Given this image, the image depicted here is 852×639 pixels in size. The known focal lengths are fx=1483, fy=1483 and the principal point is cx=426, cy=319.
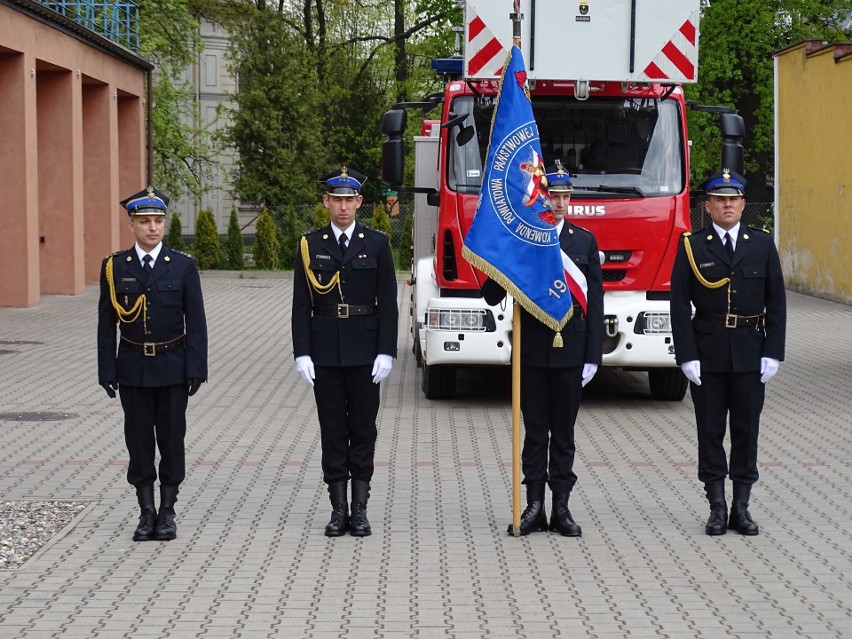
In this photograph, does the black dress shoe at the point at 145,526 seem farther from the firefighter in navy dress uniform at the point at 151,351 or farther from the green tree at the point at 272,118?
the green tree at the point at 272,118

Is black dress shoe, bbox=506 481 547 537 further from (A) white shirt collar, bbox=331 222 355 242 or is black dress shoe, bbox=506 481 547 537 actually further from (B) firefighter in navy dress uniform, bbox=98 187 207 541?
(B) firefighter in navy dress uniform, bbox=98 187 207 541

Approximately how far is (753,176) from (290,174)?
49.5 feet

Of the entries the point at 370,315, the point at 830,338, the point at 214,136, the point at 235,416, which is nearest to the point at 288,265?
the point at 214,136

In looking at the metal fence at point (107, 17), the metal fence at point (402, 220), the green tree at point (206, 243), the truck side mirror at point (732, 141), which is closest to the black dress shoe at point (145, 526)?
the truck side mirror at point (732, 141)

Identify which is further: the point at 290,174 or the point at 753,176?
the point at 290,174

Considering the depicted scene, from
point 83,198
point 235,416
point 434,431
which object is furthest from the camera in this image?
point 83,198

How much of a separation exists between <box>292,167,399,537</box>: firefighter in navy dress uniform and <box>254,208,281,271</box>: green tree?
31092 mm

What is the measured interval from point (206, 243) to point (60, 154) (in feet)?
36.8

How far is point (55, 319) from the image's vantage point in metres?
23.3

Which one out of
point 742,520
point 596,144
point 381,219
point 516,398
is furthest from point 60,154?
point 742,520

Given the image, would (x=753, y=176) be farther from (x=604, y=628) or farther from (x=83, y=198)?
(x=604, y=628)

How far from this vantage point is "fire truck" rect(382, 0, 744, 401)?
12.9 metres

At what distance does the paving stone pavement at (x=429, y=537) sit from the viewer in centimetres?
663

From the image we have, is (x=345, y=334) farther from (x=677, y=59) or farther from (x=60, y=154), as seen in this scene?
(x=60, y=154)
